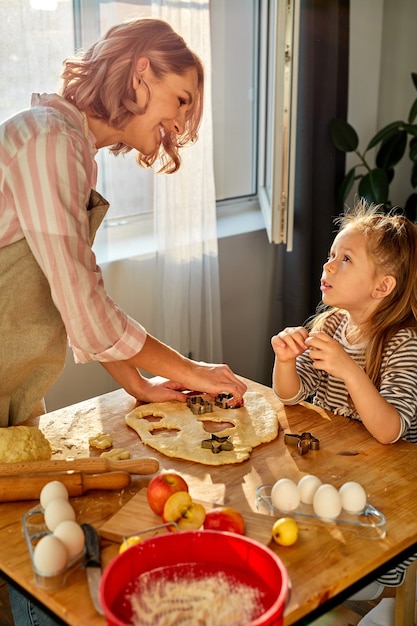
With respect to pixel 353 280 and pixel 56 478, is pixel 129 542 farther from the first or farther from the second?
pixel 353 280

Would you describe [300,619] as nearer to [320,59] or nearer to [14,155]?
[14,155]

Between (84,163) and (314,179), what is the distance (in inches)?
87.7

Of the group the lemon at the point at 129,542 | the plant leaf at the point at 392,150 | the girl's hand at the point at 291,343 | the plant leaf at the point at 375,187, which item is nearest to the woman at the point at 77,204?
the girl's hand at the point at 291,343

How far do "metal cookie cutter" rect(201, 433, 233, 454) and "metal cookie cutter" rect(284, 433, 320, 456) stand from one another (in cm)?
12

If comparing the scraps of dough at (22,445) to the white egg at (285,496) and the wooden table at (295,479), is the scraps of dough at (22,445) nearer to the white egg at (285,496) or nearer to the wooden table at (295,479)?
the wooden table at (295,479)

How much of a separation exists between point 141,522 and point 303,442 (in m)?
0.44

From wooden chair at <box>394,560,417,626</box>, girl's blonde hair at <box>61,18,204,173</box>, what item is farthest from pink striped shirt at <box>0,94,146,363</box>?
wooden chair at <box>394,560,417,626</box>

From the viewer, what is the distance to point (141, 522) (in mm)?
1349

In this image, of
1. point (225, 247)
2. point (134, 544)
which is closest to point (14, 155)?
point (134, 544)

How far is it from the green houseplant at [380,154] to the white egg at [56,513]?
2.63m

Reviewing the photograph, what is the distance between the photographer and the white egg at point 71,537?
1228 mm

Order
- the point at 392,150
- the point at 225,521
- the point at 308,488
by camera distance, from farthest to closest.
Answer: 1. the point at 392,150
2. the point at 308,488
3. the point at 225,521

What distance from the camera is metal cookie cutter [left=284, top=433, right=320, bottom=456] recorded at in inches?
64.9

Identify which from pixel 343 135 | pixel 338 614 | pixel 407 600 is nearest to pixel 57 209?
pixel 407 600
